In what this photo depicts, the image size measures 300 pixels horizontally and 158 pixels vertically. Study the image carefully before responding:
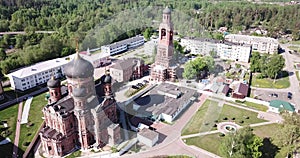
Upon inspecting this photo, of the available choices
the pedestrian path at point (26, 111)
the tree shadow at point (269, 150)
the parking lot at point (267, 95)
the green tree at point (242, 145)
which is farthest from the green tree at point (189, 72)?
the pedestrian path at point (26, 111)

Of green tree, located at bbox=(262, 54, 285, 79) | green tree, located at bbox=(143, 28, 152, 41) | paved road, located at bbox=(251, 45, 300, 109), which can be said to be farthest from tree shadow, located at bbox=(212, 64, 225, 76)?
green tree, located at bbox=(143, 28, 152, 41)

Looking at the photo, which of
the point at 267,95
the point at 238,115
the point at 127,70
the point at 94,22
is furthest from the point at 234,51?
the point at 94,22

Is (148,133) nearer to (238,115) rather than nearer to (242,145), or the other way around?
(242,145)

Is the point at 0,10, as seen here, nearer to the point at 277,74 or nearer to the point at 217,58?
the point at 217,58

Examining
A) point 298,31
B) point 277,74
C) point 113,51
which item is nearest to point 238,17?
point 298,31

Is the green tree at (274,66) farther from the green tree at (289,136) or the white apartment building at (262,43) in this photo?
the green tree at (289,136)

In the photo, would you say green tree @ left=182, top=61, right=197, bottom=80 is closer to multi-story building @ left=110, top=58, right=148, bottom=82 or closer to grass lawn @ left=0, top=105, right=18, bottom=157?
multi-story building @ left=110, top=58, right=148, bottom=82
